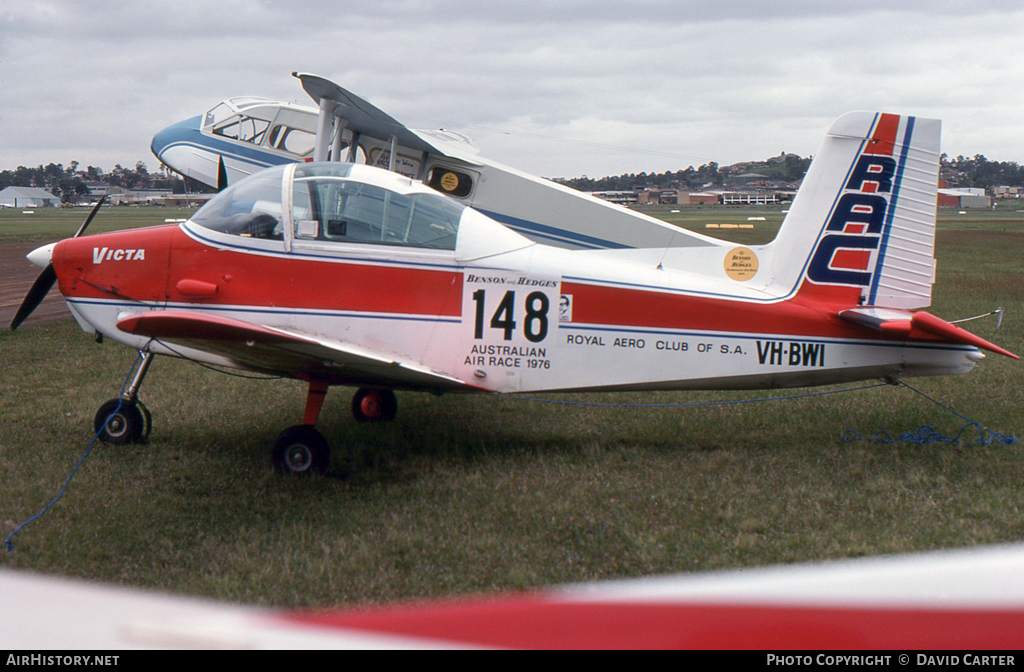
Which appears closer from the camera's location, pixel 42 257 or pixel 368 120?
pixel 42 257

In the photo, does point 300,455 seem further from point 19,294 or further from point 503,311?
point 19,294

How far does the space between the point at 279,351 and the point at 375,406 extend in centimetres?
224

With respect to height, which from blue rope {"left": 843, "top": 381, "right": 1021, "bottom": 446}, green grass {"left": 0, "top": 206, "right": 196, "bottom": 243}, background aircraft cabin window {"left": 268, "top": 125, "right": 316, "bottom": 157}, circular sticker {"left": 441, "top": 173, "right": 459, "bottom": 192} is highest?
background aircraft cabin window {"left": 268, "top": 125, "right": 316, "bottom": 157}

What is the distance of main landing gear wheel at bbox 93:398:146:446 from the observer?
607cm

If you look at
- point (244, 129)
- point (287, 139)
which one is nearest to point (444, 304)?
point (287, 139)

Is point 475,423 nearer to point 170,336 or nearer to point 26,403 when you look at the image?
point 170,336

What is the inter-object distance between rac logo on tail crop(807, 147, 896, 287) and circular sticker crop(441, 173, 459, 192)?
5.80 m

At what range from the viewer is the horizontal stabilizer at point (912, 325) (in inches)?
209

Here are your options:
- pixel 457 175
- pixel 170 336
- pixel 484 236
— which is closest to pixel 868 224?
pixel 484 236

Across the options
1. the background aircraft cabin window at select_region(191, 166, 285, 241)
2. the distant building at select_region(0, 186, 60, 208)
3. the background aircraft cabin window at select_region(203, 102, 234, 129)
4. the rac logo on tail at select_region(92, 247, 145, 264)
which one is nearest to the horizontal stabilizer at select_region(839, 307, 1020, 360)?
the background aircraft cabin window at select_region(191, 166, 285, 241)

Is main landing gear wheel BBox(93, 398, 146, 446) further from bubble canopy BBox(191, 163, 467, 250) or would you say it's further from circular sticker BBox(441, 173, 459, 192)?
circular sticker BBox(441, 173, 459, 192)

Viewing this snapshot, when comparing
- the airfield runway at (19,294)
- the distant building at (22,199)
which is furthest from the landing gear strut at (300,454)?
the distant building at (22,199)

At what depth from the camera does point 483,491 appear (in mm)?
5180

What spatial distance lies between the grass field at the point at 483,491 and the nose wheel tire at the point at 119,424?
0.14 m
